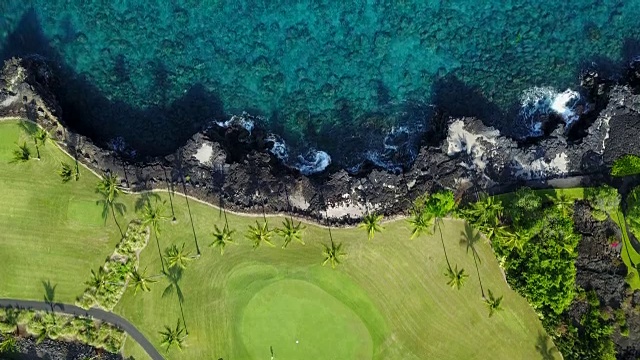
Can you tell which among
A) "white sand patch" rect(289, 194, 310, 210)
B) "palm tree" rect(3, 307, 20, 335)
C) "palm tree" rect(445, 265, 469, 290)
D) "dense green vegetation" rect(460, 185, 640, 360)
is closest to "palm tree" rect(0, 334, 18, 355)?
"palm tree" rect(3, 307, 20, 335)

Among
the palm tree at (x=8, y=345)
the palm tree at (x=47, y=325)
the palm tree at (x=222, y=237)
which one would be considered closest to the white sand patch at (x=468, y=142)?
the palm tree at (x=222, y=237)

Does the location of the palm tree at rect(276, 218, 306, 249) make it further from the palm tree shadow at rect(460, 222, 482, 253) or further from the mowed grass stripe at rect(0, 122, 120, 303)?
the mowed grass stripe at rect(0, 122, 120, 303)

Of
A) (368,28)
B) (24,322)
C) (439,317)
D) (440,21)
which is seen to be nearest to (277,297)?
(439,317)

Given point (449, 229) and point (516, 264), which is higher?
point (449, 229)

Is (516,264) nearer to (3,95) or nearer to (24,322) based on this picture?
(24,322)

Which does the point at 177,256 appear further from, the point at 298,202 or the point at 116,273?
the point at 298,202

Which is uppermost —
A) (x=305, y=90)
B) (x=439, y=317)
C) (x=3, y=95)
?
(x=3, y=95)

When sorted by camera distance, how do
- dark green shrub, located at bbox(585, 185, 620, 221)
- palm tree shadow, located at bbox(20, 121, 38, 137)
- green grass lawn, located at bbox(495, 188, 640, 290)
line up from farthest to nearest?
1. palm tree shadow, located at bbox(20, 121, 38, 137)
2. green grass lawn, located at bbox(495, 188, 640, 290)
3. dark green shrub, located at bbox(585, 185, 620, 221)

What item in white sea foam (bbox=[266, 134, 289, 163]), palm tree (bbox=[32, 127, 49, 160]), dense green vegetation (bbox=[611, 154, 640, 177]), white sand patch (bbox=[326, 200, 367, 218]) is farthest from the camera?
white sea foam (bbox=[266, 134, 289, 163])
